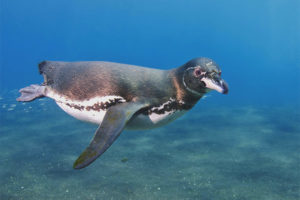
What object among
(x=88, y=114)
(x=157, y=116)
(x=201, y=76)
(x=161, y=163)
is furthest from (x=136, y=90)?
(x=161, y=163)

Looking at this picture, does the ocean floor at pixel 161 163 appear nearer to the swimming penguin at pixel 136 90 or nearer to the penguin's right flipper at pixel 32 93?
the penguin's right flipper at pixel 32 93

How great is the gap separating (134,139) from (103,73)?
26.6 feet

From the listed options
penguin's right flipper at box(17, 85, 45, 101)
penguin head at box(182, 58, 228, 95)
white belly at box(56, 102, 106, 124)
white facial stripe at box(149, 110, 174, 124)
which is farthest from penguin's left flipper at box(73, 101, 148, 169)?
penguin's right flipper at box(17, 85, 45, 101)

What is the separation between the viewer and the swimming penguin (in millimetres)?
3367

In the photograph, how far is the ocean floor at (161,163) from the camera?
6.93 m

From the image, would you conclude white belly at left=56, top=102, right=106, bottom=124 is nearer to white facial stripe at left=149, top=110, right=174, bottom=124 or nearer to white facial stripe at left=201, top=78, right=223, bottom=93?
white facial stripe at left=149, top=110, right=174, bottom=124

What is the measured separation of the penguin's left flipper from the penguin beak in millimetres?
844

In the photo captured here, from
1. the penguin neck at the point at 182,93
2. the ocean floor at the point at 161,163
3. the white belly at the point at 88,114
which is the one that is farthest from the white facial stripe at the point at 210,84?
the ocean floor at the point at 161,163

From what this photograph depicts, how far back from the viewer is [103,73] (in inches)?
145

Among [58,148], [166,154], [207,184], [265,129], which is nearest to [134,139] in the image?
[166,154]

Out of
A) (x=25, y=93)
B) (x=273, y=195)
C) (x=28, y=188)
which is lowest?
(x=28, y=188)

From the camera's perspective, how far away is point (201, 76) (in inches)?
134

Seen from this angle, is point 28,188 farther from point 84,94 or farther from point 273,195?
point 273,195

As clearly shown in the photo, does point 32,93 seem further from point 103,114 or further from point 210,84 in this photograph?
point 210,84
